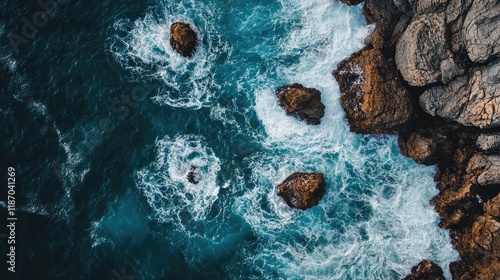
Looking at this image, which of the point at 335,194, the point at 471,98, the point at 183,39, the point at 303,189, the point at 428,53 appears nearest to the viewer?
the point at 471,98

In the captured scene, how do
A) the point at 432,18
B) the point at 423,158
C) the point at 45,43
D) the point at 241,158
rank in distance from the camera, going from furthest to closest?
1. the point at 45,43
2. the point at 241,158
3. the point at 423,158
4. the point at 432,18

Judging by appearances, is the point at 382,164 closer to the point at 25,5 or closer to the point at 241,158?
the point at 241,158

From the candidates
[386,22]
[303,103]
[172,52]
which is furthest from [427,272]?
[172,52]

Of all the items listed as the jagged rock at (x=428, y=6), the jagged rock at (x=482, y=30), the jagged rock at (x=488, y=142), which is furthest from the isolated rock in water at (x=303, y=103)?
the jagged rock at (x=488, y=142)

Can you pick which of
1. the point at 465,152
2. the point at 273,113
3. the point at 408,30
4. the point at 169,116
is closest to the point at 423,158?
the point at 465,152

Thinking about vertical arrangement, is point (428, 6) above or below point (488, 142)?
above

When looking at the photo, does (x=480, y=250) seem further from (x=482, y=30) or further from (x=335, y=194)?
(x=482, y=30)
